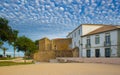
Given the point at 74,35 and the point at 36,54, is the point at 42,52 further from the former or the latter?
the point at 74,35

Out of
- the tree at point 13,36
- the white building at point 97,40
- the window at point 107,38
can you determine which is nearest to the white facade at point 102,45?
the white building at point 97,40

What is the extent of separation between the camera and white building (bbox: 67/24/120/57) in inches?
1379

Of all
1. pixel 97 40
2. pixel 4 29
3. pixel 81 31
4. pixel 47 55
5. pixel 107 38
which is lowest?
pixel 47 55

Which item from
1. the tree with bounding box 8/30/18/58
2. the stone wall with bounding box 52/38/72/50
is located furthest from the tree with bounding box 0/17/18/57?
the stone wall with bounding box 52/38/72/50

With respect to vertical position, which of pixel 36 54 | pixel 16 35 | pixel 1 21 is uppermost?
pixel 1 21

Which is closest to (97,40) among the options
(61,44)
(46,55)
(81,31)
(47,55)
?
(81,31)

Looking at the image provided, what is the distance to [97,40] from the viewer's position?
3988 centimetres

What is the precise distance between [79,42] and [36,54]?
1042 cm

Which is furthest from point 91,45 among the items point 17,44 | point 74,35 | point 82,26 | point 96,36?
point 17,44

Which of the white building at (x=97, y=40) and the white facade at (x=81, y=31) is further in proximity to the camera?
the white facade at (x=81, y=31)

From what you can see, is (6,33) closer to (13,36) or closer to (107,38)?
(13,36)

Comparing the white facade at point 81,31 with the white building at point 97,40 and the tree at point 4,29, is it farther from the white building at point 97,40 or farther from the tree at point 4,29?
the tree at point 4,29

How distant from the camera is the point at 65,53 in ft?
153

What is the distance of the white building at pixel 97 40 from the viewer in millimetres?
35031
